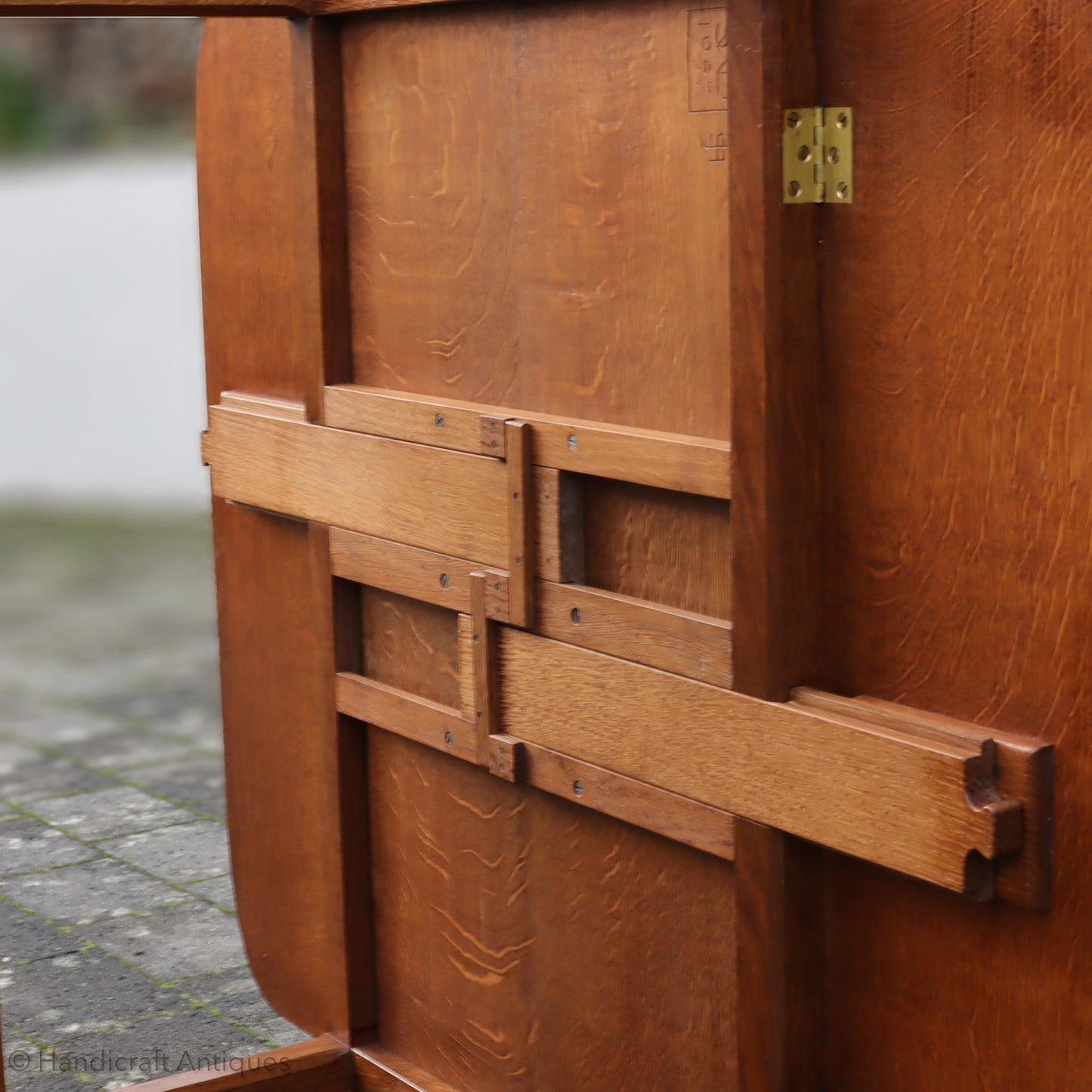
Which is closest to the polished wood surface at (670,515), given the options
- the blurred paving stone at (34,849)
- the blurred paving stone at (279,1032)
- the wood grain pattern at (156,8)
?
the wood grain pattern at (156,8)

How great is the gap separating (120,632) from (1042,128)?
661 cm

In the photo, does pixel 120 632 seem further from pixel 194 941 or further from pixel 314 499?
pixel 314 499

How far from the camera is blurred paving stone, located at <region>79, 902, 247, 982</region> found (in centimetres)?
429

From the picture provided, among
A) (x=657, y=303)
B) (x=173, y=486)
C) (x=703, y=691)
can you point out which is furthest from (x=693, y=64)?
(x=173, y=486)

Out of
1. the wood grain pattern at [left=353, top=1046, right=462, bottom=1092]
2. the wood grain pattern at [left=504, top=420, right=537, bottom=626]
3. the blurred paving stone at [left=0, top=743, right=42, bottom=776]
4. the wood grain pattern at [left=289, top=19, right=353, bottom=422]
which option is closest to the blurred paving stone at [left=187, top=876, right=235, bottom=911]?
the blurred paving stone at [left=0, top=743, right=42, bottom=776]

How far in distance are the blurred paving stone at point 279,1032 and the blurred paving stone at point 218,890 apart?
2.35 feet

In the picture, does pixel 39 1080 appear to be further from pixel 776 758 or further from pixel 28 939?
pixel 776 758

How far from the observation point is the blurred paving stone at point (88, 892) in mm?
4625

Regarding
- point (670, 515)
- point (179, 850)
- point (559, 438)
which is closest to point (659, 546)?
point (670, 515)

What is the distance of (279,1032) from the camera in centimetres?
389

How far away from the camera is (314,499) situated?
3.22 metres

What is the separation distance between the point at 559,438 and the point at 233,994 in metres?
2.05

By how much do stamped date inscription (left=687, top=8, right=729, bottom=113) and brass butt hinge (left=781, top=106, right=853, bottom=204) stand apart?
0.14m

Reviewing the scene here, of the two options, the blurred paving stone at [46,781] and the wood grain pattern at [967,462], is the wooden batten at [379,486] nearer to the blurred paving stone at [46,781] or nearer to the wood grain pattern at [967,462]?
the wood grain pattern at [967,462]
